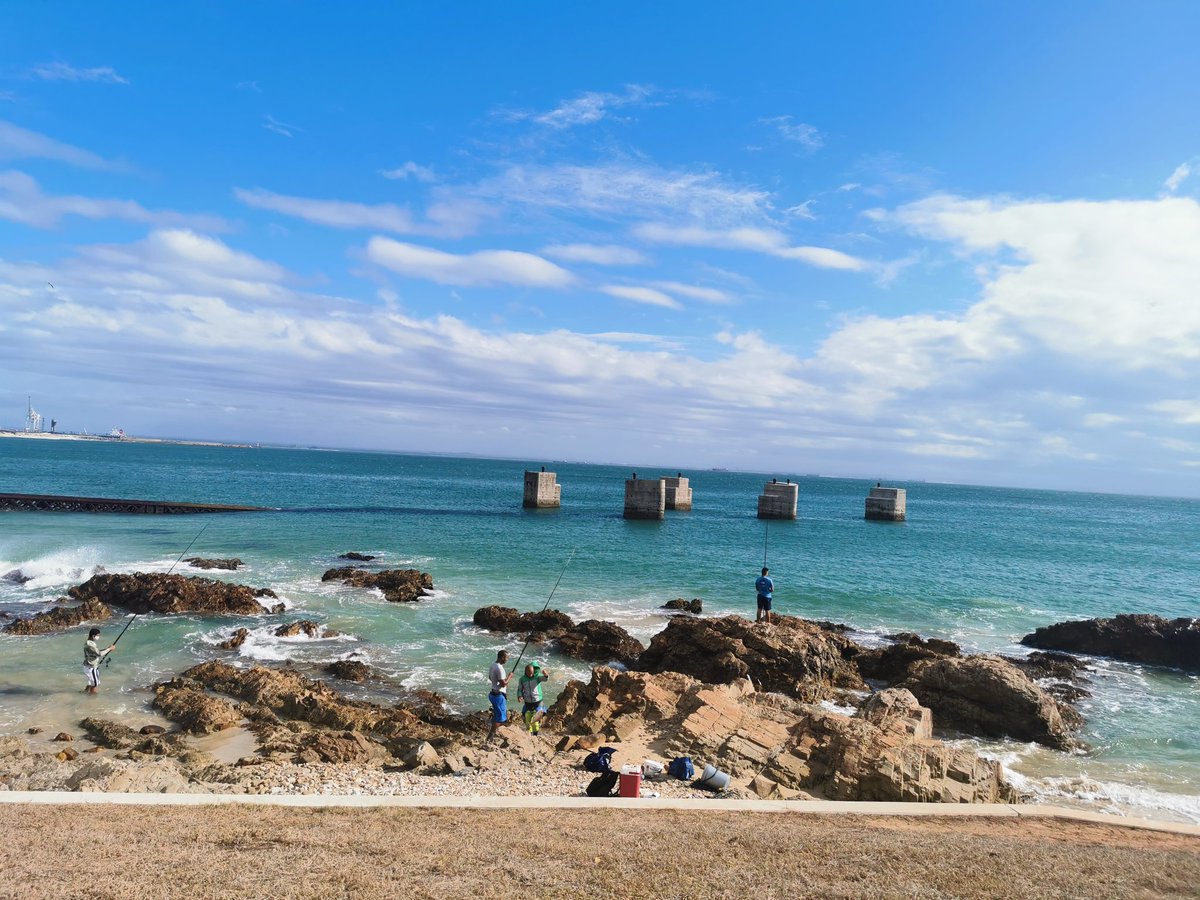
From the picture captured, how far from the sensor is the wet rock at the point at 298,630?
1995 cm

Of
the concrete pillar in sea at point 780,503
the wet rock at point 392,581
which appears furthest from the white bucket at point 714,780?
the concrete pillar in sea at point 780,503

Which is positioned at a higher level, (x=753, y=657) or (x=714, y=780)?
(x=714, y=780)

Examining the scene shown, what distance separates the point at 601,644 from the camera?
1952cm

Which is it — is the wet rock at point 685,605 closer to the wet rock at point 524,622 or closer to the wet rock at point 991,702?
the wet rock at point 524,622

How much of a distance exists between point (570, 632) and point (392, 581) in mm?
8836

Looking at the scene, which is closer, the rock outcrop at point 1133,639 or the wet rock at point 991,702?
the wet rock at point 991,702

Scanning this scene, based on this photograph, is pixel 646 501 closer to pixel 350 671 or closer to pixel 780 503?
pixel 780 503

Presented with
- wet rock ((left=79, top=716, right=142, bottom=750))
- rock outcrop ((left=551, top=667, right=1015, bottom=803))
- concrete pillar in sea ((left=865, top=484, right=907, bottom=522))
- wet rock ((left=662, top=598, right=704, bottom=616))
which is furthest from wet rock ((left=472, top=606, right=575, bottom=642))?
concrete pillar in sea ((left=865, top=484, right=907, bottom=522))

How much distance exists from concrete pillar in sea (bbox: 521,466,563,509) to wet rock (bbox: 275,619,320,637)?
42.7 m

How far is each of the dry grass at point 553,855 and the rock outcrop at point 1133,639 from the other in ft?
52.9

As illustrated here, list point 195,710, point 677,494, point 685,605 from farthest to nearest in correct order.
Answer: point 677,494 < point 685,605 < point 195,710

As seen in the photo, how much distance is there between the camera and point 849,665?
1817 cm

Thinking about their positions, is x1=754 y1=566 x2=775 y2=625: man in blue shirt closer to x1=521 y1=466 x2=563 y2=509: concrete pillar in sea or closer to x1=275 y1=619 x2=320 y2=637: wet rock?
x1=275 y1=619 x2=320 y2=637: wet rock

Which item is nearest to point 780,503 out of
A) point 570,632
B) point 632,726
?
point 570,632
